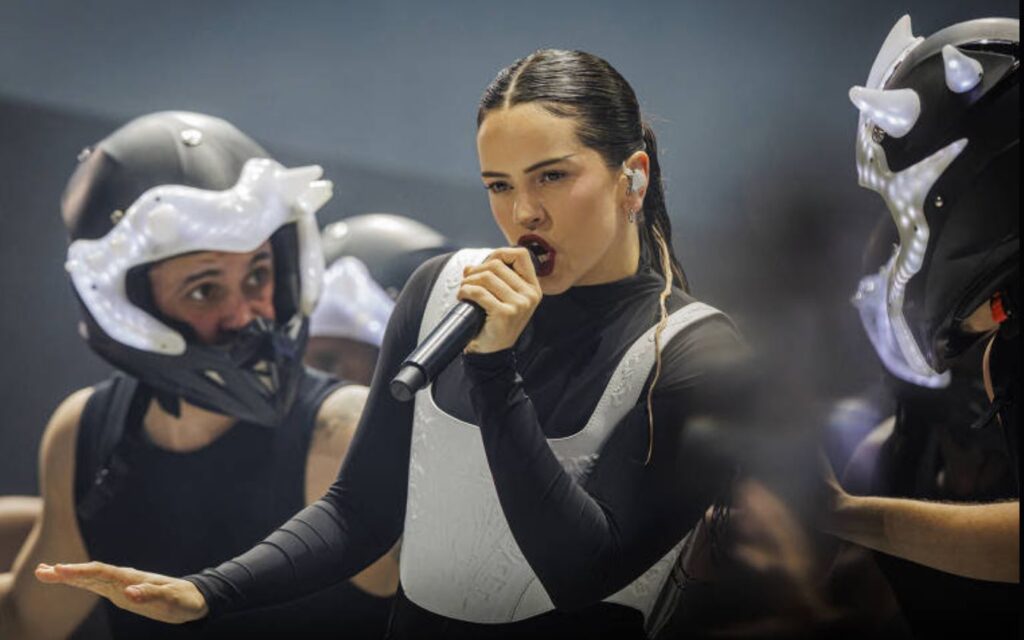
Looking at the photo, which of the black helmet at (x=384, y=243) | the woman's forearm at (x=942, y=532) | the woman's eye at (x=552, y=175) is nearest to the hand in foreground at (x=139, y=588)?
the black helmet at (x=384, y=243)

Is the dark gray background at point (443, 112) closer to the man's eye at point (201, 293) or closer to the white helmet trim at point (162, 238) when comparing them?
the white helmet trim at point (162, 238)

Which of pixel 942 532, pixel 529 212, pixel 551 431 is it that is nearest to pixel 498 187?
pixel 529 212

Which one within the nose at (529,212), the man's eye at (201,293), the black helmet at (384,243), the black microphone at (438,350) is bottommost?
the man's eye at (201,293)

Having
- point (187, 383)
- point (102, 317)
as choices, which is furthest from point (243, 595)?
point (102, 317)

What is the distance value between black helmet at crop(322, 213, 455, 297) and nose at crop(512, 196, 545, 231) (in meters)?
0.32

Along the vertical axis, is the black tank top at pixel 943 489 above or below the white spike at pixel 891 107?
below

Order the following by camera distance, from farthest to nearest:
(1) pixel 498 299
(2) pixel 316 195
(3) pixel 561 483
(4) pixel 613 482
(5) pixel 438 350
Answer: (2) pixel 316 195 < (4) pixel 613 482 < (3) pixel 561 483 < (1) pixel 498 299 < (5) pixel 438 350

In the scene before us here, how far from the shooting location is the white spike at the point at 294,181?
2.58 meters

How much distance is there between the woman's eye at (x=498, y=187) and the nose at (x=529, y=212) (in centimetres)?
4

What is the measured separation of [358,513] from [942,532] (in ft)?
3.90

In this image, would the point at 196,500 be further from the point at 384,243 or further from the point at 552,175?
the point at 552,175

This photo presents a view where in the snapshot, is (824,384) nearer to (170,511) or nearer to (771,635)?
(771,635)

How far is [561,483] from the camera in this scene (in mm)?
2084

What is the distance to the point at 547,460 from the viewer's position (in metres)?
2.06
